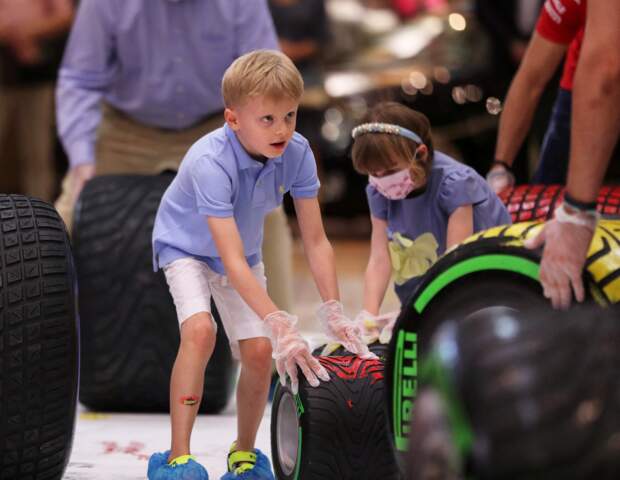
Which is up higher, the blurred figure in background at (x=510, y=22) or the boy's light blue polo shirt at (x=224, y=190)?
the blurred figure in background at (x=510, y=22)

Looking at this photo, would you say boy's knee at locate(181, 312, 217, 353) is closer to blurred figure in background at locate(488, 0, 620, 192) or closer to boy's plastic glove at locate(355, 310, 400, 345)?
boy's plastic glove at locate(355, 310, 400, 345)

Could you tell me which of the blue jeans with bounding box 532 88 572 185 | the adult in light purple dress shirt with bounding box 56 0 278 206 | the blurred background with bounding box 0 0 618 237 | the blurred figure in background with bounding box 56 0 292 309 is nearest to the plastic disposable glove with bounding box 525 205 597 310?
the blue jeans with bounding box 532 88 572 185

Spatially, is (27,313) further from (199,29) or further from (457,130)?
(457,130)

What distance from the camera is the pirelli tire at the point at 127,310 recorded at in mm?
2898

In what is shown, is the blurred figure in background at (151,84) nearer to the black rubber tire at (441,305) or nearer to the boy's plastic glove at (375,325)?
the boy's plastic glove at (375,325)

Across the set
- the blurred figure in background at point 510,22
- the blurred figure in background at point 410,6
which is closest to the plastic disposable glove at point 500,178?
the blurred figure in background at point 510,22

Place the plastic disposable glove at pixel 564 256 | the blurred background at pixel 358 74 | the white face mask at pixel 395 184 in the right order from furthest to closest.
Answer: the blurred background at pixel 358 74
the white face mask at pixel 395 184
the plastic disposable glove at pixel 564 256

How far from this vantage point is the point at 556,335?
1263 millimetres

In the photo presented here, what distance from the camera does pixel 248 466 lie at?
84.9 inches

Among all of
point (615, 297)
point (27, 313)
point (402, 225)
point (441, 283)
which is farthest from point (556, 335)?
point (402, 225)

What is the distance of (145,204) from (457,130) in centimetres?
329

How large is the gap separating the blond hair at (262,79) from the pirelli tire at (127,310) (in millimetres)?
877

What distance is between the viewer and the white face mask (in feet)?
7.61

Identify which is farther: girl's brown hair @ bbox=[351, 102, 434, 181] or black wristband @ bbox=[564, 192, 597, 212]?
girl's brown hair @ bbox=[351, 102, 434, 181]
